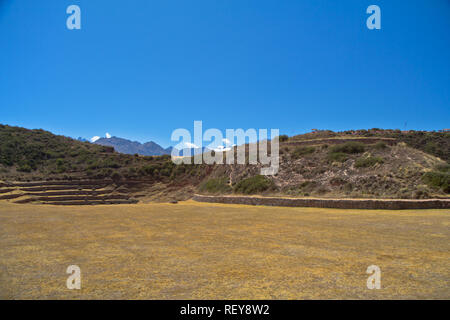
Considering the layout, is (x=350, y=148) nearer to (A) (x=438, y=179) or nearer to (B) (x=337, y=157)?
(B) (x=337, y=157)

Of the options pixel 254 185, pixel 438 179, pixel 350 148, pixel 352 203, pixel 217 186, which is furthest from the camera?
pixel 217 186

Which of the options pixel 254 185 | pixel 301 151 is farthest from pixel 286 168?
pixel 254 185

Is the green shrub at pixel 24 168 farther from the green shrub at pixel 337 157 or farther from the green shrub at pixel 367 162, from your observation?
the green shrub at pixel 367 162

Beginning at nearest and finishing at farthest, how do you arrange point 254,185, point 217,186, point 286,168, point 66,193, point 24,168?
point 254,185 < point 286,168 < point 66,193 < point 217,186 < point 24,168

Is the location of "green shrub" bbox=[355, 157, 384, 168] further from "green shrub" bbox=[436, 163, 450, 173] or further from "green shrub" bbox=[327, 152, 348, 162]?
"green shrub" bbox=[436, 163, 450, 173]

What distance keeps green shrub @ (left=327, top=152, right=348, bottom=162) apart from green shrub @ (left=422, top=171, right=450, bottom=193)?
8.76 metres

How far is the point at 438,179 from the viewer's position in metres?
22.1

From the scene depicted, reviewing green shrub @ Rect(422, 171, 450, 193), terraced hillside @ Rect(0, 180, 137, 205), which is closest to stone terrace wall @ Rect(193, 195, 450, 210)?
green shrub @ Rect(422, 171, 450, 193)

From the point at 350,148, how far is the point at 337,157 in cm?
251

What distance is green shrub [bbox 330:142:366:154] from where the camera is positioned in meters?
32.9
